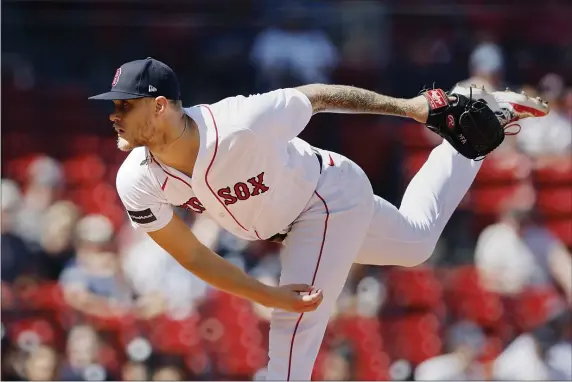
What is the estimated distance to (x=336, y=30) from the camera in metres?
6.88

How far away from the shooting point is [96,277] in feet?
21.3

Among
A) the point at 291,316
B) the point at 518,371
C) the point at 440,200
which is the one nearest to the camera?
the point at 291,316

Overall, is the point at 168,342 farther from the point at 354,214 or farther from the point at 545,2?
the point at 545,2

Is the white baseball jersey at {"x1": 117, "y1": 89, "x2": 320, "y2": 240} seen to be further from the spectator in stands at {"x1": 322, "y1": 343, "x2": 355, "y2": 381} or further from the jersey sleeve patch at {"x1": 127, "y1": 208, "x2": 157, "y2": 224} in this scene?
the spectator in stands at {"x1": 322, "y1": 343, "x2": 355, "y2": 381}

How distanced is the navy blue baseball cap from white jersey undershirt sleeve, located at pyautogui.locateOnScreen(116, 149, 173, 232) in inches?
11.8

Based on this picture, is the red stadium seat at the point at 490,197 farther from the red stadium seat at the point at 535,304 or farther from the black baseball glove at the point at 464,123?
the black baseball glove at the point at 464,123

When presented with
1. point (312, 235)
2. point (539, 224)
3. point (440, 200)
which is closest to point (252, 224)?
point (312, 235)

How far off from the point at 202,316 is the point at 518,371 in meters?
1.93

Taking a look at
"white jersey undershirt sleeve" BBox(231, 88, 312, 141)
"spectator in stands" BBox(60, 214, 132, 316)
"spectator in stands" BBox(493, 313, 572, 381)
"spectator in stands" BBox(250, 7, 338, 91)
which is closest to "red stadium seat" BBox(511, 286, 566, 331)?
"spectator in stands" BBox(493, 313, 572, 381)

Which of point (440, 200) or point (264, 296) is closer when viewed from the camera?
point (264, 296)

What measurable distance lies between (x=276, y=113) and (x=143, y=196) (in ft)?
1.73

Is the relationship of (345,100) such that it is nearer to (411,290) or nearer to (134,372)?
(411,290)

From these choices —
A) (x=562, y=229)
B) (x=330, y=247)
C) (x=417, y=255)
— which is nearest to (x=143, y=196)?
(x=330, y=247)

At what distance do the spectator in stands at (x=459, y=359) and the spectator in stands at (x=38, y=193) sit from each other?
102 inches
